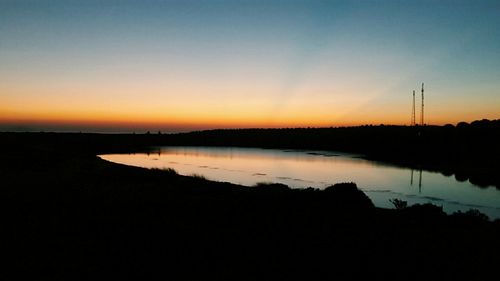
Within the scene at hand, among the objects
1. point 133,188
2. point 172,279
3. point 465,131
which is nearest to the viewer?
point 172,279

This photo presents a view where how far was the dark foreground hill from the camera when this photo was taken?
8477mm

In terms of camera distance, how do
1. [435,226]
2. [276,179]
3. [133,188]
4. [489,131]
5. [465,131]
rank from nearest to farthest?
[435,226], [133,188], [276,179], [489,131], [465,131]

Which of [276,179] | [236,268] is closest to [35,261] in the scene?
[236,268]

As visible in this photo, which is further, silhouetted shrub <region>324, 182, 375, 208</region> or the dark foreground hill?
silhouetted shrub <region>324, 182, 375, 208</region>

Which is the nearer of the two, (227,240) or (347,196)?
(227,240)

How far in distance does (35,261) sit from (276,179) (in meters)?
34.2

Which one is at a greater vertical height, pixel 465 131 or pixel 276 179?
pixel 465 131

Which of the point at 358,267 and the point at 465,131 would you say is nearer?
the point at 358,267

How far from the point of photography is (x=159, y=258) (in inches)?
356

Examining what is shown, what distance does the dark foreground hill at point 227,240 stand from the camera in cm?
848

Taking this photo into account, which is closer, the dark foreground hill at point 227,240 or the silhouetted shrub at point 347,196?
the dark foreground hill at point 227,240

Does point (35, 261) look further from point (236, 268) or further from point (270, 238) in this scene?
point (270, 238)

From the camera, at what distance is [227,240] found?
10.5 metres

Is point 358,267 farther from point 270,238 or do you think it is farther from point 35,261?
point 35,261
